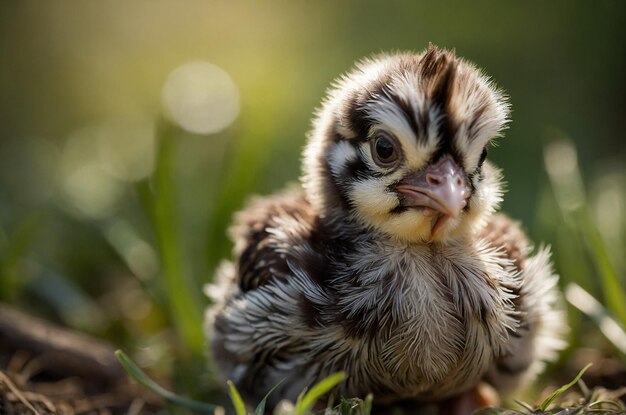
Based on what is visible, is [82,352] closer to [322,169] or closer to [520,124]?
[322,169]

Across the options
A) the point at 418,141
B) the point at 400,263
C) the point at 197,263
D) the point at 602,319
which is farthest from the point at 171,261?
the point at 602,319

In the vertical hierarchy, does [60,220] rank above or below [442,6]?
below

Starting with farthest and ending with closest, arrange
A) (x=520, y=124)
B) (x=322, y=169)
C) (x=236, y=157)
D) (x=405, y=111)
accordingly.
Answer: (x=520, y=124)
(x=236, y=157)
(x=322, y=169)
(x=405, y=111)

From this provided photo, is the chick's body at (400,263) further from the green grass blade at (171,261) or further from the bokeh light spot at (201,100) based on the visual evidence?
the bokeh light spot at (201,100)

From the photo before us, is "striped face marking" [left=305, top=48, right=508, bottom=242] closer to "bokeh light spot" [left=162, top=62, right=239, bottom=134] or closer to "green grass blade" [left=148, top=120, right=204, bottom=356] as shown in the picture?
"green grass blade" [left=148, top=120, right=204, bottom=356]

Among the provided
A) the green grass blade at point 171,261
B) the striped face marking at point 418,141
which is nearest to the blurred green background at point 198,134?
the green grass blade at point 171,261

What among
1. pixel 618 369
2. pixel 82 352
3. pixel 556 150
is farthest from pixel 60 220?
pixel 618 369

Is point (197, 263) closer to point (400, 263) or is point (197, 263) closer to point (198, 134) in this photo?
point (198, 134)
